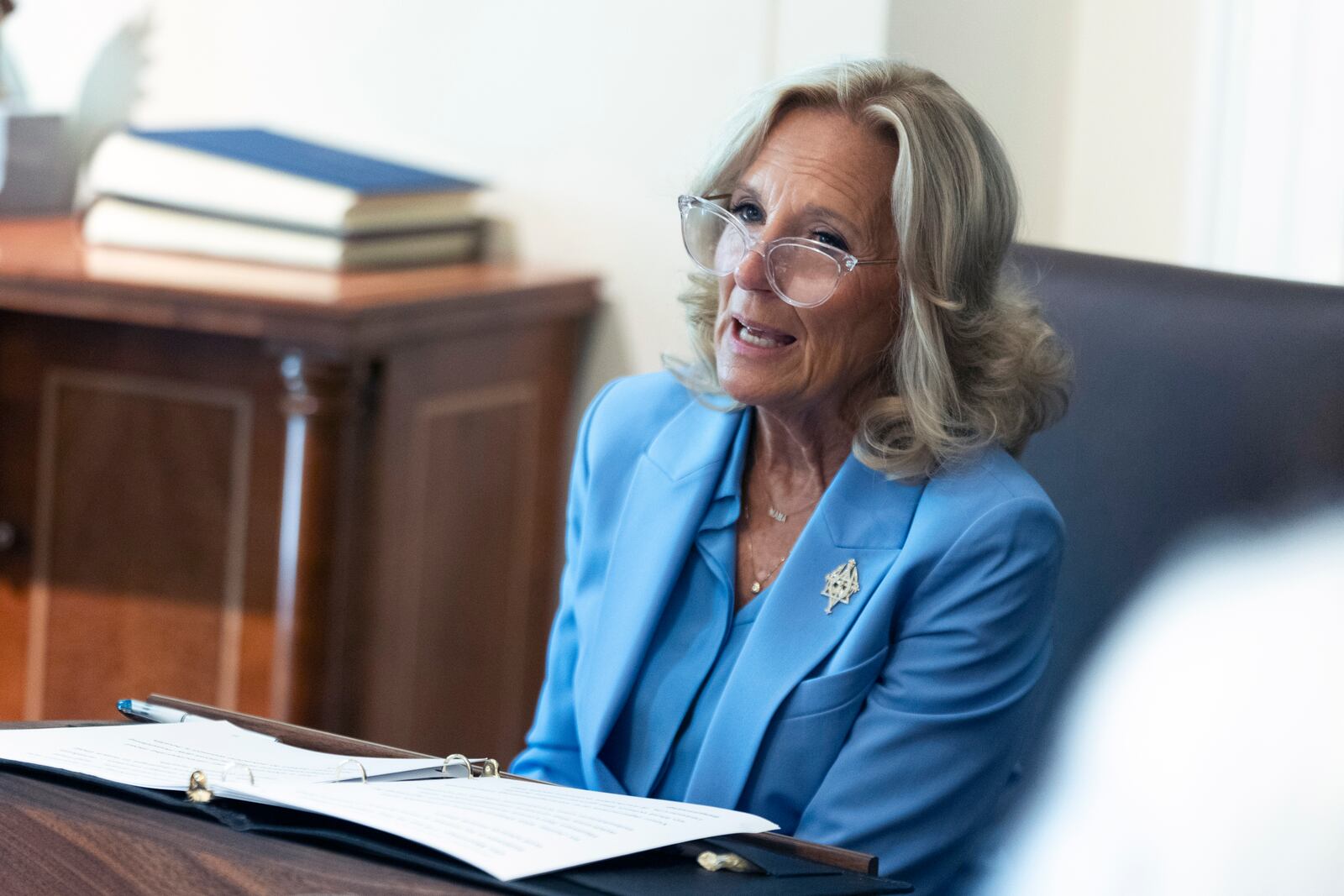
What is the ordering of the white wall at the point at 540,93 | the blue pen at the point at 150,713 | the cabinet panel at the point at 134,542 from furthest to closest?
the white wall at the point at 540,93 → the cabinet panel at the point at 134,542 → the blue pen at the point at 150,713

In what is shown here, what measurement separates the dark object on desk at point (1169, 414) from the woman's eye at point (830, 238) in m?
0.23

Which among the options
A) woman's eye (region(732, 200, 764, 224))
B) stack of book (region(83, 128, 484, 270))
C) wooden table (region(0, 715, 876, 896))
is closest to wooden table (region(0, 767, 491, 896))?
wooden table (region(0, 715, 876, 896))

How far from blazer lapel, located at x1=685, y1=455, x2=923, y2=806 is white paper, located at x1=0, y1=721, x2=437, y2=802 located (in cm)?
46

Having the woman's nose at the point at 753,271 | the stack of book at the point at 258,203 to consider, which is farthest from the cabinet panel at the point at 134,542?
the woman's nose at the point at 753,271

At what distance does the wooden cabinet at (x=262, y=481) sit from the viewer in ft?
7.26

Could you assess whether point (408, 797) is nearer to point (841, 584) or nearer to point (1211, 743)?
point (841, 584)

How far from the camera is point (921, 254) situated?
1527 millimetres

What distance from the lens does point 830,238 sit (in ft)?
5.12

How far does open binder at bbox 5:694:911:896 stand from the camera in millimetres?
867

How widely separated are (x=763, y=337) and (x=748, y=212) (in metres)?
0.14

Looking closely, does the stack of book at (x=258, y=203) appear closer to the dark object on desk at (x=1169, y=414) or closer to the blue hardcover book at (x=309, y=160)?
the blue hardcover book at (x=309, y=160)

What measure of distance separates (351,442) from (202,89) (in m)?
0.95

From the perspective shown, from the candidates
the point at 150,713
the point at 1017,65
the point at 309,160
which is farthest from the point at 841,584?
the point at 309,160

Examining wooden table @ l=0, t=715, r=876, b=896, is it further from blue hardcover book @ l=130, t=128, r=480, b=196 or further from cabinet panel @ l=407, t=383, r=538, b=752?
blue hardcover book @ l=130, t=128, r=480, b=196
